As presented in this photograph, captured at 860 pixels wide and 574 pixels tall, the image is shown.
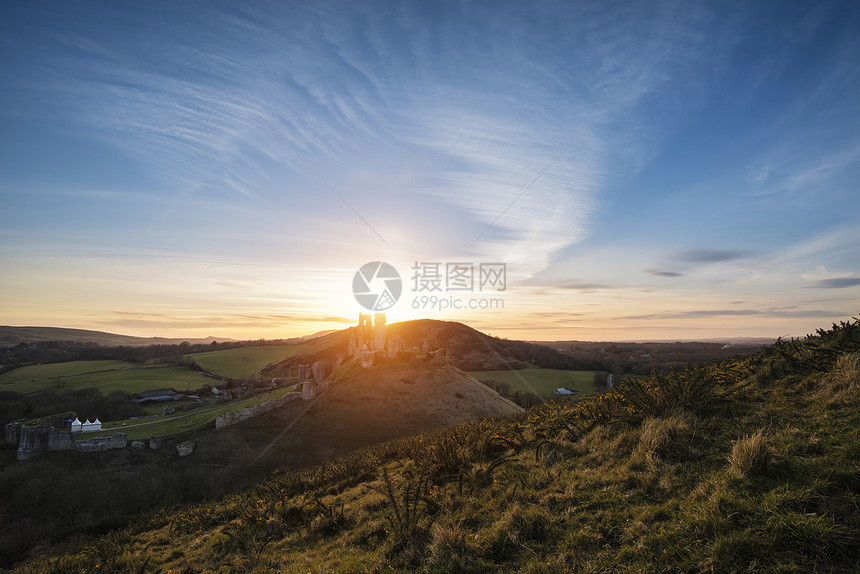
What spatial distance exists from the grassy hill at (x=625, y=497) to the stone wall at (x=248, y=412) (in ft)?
102

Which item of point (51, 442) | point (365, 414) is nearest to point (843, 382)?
point (365, 414)

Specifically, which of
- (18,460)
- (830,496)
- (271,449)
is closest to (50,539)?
(271,449)

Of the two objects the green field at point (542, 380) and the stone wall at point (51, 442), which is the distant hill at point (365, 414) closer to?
the stone wall at point (51, 442)

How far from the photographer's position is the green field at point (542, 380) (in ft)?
251

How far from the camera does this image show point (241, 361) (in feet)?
377

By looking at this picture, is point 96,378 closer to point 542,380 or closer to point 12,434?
point 12,434

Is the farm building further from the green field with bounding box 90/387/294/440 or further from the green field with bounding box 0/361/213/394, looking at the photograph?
the green field with bounding box 90/387/294/440

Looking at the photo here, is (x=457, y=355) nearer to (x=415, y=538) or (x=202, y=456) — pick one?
(x=202, y=456)

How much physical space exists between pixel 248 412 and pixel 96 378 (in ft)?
226

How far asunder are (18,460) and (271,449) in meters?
23.2

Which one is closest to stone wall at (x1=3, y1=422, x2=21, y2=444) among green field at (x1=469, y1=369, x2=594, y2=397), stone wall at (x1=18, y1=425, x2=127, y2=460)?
stone wall at (x1=18, y1=425, x2=127, y2=460)

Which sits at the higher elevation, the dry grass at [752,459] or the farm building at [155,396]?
the dry grass at [752,459]

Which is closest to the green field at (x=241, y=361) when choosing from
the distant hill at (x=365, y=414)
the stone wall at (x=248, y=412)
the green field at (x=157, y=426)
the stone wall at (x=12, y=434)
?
the green field at (x=157, y=426)

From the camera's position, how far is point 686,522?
4328 mm
